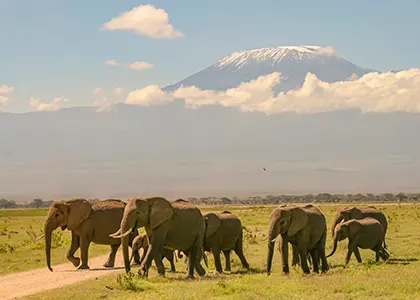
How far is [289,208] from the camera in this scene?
2294 centimetres

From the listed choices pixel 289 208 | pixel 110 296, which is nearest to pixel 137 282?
pixel 110 296

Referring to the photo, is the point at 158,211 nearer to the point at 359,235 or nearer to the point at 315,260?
the point at 315,260

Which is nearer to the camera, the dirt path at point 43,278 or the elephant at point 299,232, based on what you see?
the dirt path at point 43,278

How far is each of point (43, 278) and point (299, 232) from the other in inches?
387

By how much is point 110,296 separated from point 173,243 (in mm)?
4525

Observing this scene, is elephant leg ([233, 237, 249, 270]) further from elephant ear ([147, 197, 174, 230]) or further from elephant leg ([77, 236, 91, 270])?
elephant leg ([77, 236, 91, 270])

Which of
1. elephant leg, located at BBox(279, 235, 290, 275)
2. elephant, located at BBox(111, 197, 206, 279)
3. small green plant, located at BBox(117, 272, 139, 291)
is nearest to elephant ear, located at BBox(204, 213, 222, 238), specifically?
elephant, located at BBox(111, 197, 206, 279)

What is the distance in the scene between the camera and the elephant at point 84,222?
85.4ft

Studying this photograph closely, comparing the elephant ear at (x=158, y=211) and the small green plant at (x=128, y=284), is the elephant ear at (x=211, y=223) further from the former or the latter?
the small green plant at (x=128, y=284)

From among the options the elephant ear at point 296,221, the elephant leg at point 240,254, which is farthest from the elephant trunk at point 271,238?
the elephant leg at point 240,254

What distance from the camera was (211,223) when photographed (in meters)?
24.9

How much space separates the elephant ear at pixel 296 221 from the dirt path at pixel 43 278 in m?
7.46

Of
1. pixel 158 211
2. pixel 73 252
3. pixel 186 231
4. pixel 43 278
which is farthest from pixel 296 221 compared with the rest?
pixel 73 252

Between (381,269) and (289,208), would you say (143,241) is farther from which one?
(381,269)
